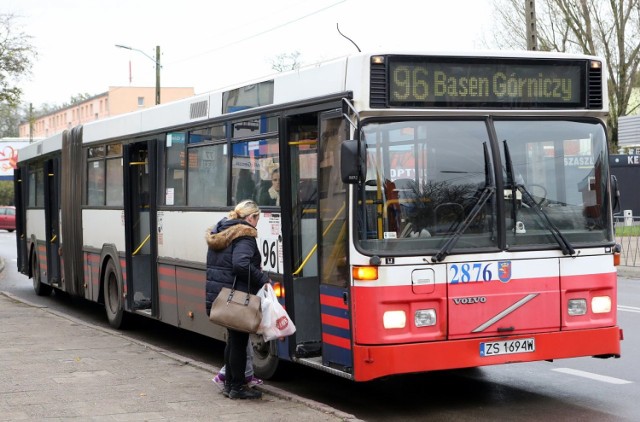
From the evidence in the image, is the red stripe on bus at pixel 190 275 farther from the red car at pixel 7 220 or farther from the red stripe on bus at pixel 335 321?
the red car at pixel 7 220

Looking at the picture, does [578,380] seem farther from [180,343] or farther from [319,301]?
[180,343]

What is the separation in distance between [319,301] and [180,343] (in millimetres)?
5273

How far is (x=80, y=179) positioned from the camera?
17031 millimetres

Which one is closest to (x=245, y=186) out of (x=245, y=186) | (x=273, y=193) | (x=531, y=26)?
(x=245, y=186)

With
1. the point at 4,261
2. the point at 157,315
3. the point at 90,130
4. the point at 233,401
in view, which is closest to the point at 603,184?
the point at 233,401

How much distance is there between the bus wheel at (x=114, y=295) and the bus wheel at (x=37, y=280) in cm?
552

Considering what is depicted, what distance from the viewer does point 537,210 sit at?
8789mm

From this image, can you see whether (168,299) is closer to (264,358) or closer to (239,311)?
(264,358)

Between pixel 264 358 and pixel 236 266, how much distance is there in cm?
197

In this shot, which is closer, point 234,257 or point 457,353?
point 457,353

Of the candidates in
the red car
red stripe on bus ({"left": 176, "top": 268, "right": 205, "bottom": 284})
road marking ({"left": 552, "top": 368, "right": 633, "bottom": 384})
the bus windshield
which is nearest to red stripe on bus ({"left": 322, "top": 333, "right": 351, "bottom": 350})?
the bus windshield

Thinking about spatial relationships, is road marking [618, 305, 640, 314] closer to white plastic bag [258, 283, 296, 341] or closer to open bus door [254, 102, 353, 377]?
open bus door [254, 102, 353, 377]

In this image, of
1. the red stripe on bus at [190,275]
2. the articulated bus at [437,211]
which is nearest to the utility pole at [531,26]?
the red stripe on bus at [190,275]

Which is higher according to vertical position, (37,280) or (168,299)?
(168,299)
